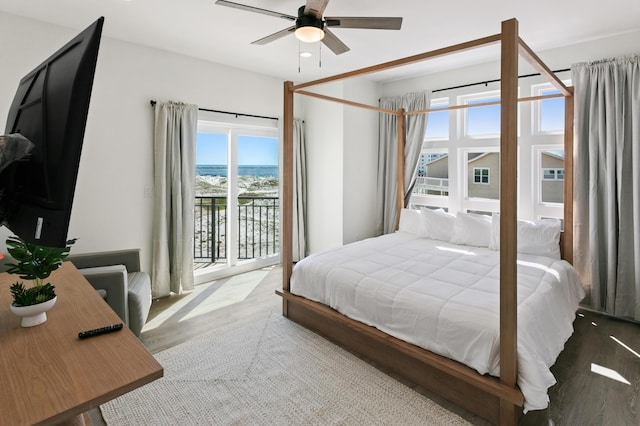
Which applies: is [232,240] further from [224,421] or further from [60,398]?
[60,398]

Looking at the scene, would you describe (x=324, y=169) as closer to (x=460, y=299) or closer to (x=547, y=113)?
(x=547, y=113)

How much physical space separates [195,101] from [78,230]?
1.78 m

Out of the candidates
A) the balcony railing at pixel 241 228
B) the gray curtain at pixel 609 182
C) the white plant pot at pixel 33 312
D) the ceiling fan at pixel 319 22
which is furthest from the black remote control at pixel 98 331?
the gray curtain at pixel 609 182

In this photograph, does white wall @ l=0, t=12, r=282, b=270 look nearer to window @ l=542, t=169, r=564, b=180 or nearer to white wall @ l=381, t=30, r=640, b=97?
white wall @ l=381, t=30, r=640, b=97

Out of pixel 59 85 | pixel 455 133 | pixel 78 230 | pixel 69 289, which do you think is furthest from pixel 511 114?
pixel 78 230

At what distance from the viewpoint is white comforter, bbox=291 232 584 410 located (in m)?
1.84

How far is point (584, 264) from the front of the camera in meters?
3.29

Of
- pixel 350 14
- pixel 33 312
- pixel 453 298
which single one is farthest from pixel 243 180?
pixel 33 312

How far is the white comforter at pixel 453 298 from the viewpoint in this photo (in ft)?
6.04

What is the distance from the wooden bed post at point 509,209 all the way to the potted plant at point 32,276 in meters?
1.83

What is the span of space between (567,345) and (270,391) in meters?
2.27

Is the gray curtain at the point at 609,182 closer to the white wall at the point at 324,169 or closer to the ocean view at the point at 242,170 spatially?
the white wall at the point at 324,169

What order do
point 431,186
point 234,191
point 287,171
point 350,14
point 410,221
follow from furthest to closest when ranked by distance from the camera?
point 431,186
point 234,191
point 410,221
point 287,171
point 350,14

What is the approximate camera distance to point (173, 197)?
12.0 feet
